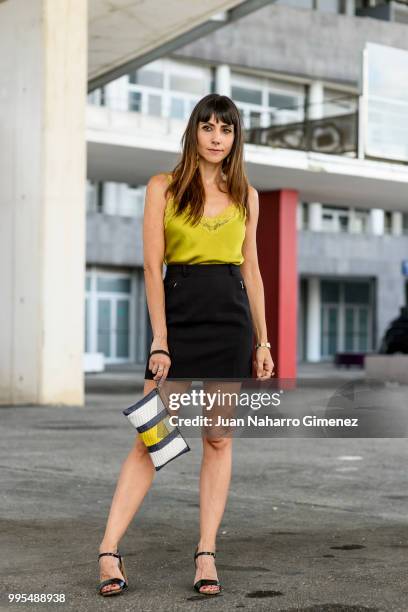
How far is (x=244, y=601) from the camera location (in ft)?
15.4

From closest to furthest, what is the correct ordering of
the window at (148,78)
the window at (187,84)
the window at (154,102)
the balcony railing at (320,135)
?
the balcony railing at (320,135) → the window at (154,102) → the window at (148,78) → the window at (187,84)

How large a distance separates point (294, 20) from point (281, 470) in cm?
3768

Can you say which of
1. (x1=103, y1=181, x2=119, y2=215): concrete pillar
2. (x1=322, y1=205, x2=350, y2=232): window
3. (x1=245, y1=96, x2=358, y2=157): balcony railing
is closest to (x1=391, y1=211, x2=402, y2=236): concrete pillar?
(x1=322, y1=205, x2=350, y2=232): window

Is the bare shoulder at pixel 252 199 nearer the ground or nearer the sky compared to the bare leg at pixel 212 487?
nearer the sky

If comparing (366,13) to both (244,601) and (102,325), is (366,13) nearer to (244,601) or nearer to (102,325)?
(102,325)

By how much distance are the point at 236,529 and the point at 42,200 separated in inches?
430

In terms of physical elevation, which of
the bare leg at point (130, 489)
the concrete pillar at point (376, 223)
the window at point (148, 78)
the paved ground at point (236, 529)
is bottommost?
the paved ground at point (236, 529)

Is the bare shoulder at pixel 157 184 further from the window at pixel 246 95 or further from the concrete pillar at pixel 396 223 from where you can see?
the concrete pillar at pixel 396 223

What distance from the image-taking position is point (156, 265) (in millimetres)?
4934

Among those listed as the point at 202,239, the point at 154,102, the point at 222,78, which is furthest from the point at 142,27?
the point at 222,78

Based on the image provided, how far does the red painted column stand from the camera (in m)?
24.9

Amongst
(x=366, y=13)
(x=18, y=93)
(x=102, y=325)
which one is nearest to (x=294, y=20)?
(x=366, y=13)

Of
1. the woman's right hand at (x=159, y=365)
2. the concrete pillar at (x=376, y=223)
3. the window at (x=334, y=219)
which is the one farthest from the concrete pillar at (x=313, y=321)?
the woman's right hand at (x=159, y=365)

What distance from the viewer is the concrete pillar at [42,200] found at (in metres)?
17.0
